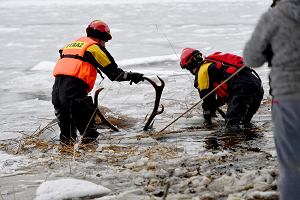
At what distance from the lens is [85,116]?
5918 mm

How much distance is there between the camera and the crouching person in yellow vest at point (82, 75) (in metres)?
5.77

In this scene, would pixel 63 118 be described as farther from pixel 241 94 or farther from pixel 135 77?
pixel 241 94

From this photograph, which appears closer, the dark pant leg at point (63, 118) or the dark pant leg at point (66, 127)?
the dark pant leg at point (63, 118)

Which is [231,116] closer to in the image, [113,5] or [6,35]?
[6,35]

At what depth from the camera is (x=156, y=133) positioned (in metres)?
6.09

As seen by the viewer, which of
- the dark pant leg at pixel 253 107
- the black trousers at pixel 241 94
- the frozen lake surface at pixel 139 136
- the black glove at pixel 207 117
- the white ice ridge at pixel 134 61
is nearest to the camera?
the frozen lake surface at pixel 139 136

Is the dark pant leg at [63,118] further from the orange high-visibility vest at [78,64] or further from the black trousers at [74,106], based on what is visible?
the orange high-visibility vest at [78,64]

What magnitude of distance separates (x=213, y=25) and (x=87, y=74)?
14.7m

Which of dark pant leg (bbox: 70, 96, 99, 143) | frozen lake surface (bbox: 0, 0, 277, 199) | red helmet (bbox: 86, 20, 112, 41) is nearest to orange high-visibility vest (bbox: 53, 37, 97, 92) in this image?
red helmet (bbox: 86, 20, 112, 41)

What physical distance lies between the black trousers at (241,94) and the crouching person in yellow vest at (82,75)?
1311 millimetres

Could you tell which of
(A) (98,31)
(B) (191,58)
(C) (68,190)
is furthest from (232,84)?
(C) (68,190)

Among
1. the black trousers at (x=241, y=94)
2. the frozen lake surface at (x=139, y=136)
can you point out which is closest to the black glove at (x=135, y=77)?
the frozen lake surface at (x=139, y=136)

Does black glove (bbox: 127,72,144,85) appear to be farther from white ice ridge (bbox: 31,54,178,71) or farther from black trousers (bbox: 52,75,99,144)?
white ice ridge (bbox: 31,54,178,71)

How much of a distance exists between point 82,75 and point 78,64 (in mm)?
138
